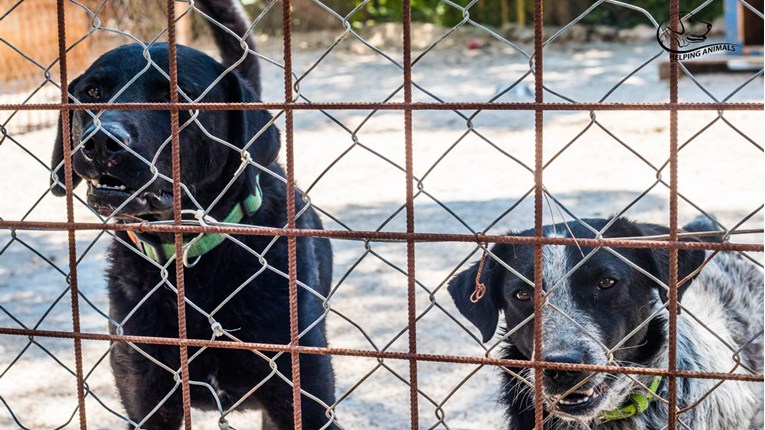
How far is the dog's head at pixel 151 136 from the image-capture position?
2582mm

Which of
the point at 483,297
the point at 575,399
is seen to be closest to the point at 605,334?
the point at 575,399

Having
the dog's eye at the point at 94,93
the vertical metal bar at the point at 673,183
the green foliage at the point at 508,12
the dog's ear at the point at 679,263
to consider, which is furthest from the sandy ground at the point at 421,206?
the green foliage at the point at 508,12

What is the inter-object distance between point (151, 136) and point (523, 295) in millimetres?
1280

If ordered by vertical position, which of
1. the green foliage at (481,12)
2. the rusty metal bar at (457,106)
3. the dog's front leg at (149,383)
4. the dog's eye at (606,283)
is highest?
the green foliage at (481,12)

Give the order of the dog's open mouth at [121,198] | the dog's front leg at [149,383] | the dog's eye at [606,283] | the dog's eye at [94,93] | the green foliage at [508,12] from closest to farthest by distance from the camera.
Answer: the dog's open mouth at [121,198]
the dog's eye at [606,283]
the dog's front leg at [149,383]
the dog's eye at [94,93]
the green foliage at [508,12]

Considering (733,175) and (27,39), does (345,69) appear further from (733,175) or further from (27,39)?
(733,175)

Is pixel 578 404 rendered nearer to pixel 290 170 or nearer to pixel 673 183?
pixel 673 183

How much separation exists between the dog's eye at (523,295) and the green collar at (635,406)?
1.44 feet

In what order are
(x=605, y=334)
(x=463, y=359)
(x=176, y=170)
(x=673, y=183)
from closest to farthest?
(x=673, y=183)
(x=463, y=359)
(x=176, y=170)
(x=605, y=334)

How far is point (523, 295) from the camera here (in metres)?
2.88

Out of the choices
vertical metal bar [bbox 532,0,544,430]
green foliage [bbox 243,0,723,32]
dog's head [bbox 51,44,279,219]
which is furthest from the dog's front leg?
green foliage [bbox 243,0,723,32]

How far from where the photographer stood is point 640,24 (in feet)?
55.8

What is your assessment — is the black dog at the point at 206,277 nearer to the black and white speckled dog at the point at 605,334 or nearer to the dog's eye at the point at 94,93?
the dog's eye at the point at 94,93

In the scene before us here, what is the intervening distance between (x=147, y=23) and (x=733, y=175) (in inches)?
346
